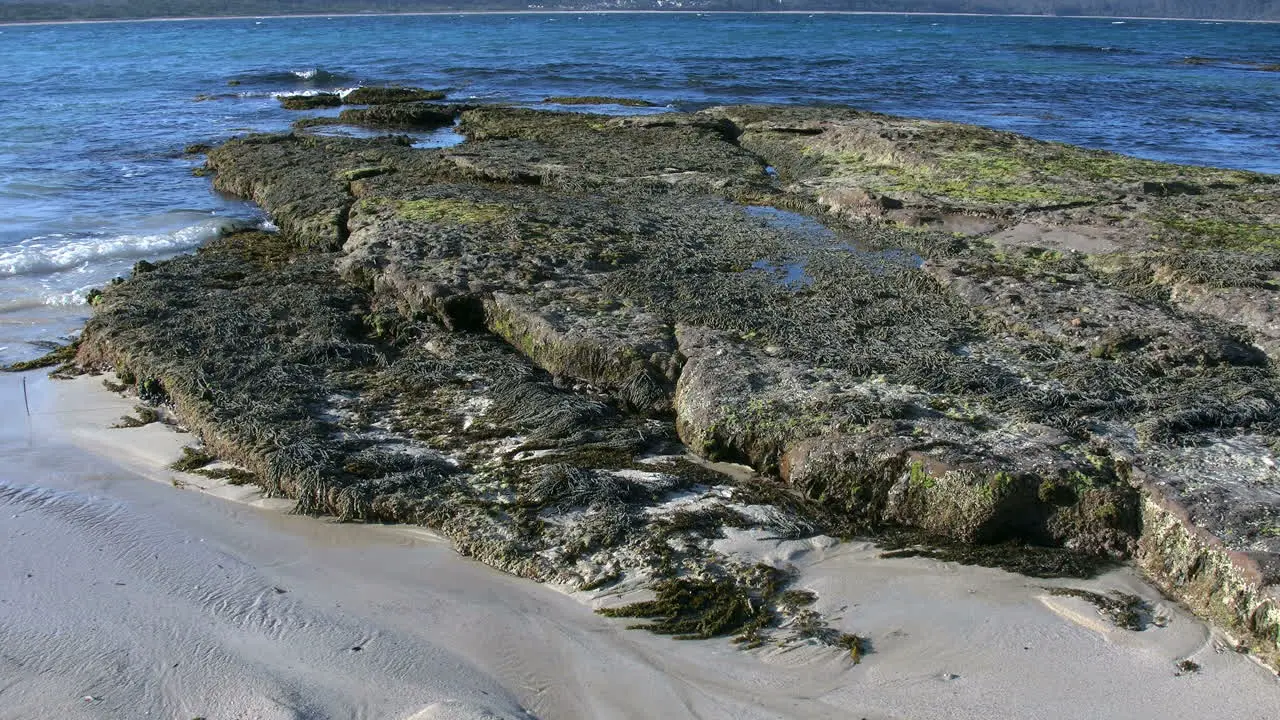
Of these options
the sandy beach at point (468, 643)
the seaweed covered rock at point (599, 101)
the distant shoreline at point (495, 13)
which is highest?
the distant shoreline at point (495, 13)

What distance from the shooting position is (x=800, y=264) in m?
6.52

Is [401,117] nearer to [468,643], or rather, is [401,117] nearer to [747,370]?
[747,370]

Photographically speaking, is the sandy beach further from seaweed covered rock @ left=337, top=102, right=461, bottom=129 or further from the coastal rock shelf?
seaweed covered rock @ left=337, top=102, right=461, bottom=129

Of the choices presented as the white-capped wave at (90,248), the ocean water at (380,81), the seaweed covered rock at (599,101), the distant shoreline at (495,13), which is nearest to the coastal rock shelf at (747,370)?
the white-capped wave at (90,248)

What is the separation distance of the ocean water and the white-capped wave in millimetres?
23

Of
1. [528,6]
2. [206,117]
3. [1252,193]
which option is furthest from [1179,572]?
[528,6]

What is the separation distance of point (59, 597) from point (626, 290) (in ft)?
11.1

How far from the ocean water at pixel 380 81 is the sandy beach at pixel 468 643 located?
3.25 m

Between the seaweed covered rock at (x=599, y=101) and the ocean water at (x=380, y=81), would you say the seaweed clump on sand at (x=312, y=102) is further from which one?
the seaweed covered rock at (x=599, y=101)

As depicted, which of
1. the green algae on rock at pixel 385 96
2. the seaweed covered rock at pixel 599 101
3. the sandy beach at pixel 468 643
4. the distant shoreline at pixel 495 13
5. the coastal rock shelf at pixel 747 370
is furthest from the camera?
the distant shoreline at pixel 495 13

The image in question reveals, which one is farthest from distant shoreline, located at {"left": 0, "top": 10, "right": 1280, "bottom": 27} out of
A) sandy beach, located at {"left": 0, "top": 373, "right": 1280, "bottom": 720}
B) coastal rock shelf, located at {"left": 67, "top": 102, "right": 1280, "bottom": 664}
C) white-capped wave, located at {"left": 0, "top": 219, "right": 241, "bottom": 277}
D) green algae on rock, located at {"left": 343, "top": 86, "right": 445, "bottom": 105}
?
sandy beach, located at {"left": 0, "top": 373, "right": 1280, "bottom": 720}

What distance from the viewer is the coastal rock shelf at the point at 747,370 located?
3795mm

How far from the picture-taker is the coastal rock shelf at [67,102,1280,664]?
12.5 feet

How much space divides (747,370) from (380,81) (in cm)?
2363
